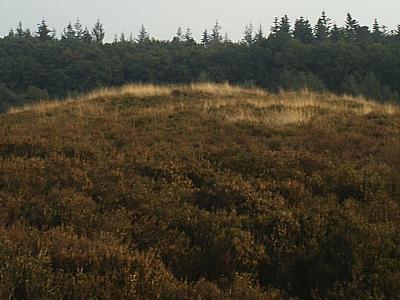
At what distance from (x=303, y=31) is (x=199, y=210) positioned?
75.6 metres

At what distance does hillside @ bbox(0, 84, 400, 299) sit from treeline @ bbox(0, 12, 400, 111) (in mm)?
36833

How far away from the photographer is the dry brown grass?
11812mm

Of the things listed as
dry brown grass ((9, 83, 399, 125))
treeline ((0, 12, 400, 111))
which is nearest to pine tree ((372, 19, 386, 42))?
treeline ((0, 12, 400, 111))

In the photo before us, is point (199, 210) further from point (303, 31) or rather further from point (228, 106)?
point (303, 31)

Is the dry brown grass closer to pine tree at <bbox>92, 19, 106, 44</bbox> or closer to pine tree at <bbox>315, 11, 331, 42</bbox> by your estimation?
pine tree at <bbox>315, 11, 331, 42</bbox>

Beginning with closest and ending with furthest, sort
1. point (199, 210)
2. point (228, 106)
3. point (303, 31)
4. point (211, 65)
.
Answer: point (199, 210), point (228, 106), point (211, 65), point (303, 31)

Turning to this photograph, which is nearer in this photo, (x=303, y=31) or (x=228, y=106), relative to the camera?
(x=228, y=106)

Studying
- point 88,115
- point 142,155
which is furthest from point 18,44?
point 142,155

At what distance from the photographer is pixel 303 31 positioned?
249 ft

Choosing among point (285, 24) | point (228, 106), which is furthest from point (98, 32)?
point (228, 106)

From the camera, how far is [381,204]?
239 inches

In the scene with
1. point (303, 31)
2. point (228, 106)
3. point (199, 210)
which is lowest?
point (199, 210)

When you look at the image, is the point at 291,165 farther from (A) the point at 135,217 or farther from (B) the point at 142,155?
(A) the point at 135,217

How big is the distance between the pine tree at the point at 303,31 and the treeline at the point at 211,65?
0.59m
